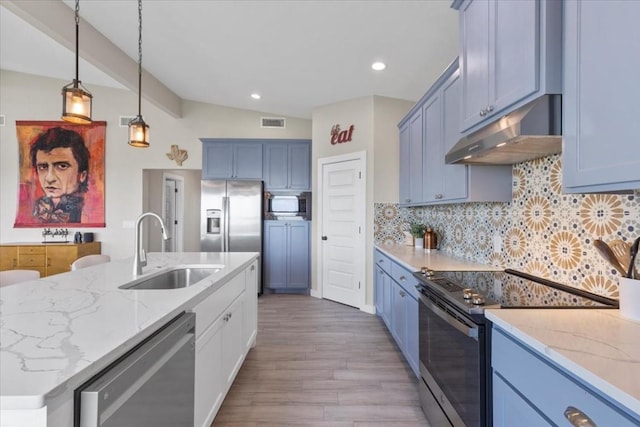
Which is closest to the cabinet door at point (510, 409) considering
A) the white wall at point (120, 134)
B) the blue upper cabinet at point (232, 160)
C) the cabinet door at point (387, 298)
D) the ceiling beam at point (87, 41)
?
the cabinet door at point (387, 298)

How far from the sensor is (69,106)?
1.78 m

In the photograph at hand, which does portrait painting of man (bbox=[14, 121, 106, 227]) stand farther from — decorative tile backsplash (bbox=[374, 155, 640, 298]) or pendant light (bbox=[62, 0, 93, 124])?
decorative tile backsplash (bbox=[374, 155, 640, 298])

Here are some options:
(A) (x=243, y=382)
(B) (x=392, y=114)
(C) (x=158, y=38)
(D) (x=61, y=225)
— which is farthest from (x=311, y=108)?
(D) (x=61, y=225)

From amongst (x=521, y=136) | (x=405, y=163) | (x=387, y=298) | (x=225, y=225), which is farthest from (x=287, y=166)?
(x=521, y=136)

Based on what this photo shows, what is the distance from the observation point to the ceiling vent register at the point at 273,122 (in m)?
5.69

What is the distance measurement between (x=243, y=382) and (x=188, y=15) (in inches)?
130

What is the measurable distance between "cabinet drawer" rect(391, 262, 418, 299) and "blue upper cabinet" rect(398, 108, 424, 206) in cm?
72

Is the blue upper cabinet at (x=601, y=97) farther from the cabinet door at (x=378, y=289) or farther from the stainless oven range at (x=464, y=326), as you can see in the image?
the cabinet door at (x=378, y=289)

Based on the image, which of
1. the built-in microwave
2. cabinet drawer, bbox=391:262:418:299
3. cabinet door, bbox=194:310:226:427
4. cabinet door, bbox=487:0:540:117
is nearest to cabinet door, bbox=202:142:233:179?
the built-in microwave

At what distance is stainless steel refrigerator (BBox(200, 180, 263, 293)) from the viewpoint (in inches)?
192

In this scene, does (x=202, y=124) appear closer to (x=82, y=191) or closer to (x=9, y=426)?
(x=82, y=191)

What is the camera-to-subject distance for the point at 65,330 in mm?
994

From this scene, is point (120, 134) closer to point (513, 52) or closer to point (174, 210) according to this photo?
point (174, 210)

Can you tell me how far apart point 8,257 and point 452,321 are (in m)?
6.64
